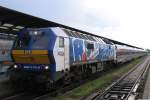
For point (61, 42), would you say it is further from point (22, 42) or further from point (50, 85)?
point (50, 85)

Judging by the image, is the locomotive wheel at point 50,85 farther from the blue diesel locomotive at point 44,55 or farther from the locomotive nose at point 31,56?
the locomotive nose at point 31,56

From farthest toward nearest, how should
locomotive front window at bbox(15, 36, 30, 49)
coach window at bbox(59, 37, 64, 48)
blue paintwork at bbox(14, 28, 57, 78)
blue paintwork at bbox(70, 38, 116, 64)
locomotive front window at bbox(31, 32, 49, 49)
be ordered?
blue paintwork at bbox(70, 38, 116, 64) → coach window at bbox(59, 37, 64, 48) → locomotive front window at bbox(15, 36, 30, 49) → locomotive front window at bbox(31, 32, 49, 49) → blue paintwork at bbox(14, 28, 57, 78)

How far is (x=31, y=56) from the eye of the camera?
15.0 metres

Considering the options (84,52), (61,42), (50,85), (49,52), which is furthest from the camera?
(84,52)

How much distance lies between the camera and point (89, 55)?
2147 centimetres

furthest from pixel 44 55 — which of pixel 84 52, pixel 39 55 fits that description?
pixel 84 52

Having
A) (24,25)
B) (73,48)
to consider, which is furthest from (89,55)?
(24,25)

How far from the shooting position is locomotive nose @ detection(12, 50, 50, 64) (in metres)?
14.7

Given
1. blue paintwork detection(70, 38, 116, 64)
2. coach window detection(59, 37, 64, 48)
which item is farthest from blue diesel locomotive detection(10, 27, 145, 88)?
blue paintwork detection(70, 38, 116, 64)

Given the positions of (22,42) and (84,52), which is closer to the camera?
(22,42)

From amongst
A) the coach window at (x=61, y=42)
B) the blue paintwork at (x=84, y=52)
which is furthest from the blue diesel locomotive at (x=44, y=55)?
the blue paintwork at (x=84, y=52)

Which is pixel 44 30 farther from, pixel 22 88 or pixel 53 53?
pixel 22 88

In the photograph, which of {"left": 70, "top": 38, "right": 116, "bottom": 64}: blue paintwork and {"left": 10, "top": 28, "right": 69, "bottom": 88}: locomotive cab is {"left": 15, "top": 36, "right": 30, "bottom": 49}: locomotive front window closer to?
{"left": 10, "top": 28, "right": 69, "bottom": 88}: locomotive cab

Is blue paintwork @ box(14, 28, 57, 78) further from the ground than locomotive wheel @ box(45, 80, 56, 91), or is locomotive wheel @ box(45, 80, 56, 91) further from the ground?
blue paintwork @ box(14, 28, 57, 78)
